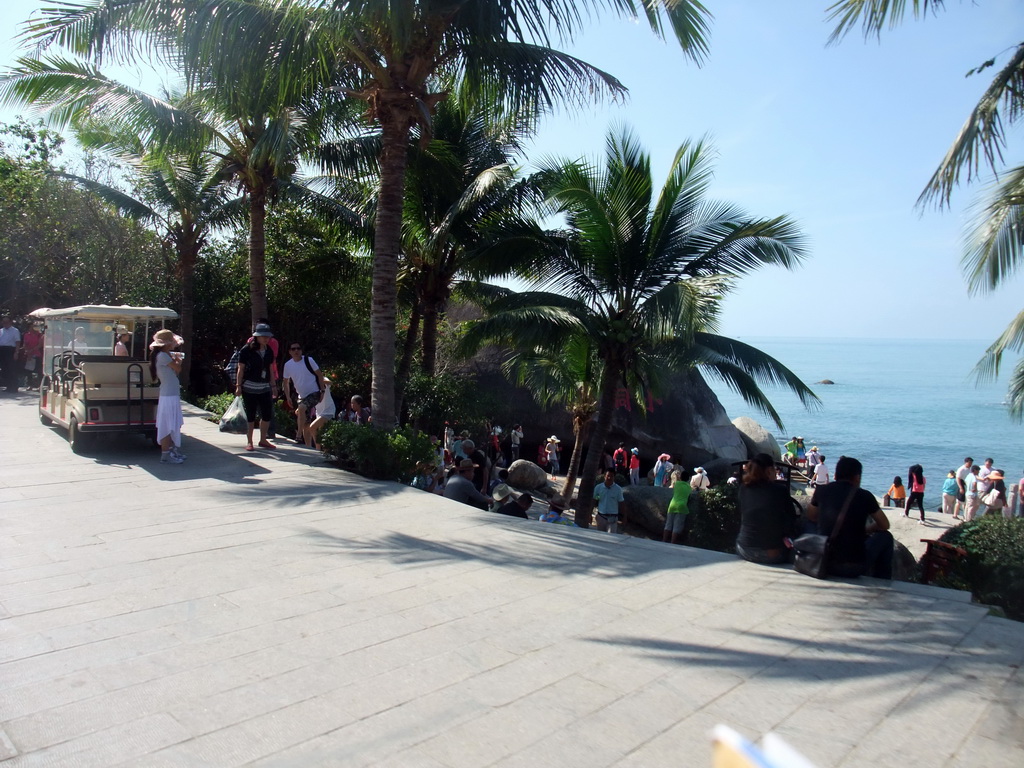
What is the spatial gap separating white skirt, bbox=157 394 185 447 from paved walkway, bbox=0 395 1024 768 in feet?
7.18

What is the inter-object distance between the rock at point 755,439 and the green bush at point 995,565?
64.5ft

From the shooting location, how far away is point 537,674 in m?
4.29

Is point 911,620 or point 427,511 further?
point 427,511

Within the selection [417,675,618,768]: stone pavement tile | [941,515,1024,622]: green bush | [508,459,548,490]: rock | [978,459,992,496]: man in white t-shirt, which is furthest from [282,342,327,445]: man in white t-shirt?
[978,459,992,496]: man in white t-shirt

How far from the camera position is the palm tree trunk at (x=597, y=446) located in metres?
12.6

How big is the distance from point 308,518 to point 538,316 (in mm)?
5900

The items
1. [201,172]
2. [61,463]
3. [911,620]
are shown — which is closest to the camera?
[911,620]

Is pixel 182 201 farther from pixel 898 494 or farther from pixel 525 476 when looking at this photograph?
pixel 898 494

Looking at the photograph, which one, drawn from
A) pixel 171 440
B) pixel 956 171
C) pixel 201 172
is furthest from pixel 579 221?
pixel 201 172

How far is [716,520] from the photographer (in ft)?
41.4

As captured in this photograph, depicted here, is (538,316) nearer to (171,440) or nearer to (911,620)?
(171,440)

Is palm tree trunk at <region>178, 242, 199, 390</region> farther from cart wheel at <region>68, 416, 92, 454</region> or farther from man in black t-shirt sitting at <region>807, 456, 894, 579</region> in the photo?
man in black t-shirt sitting at <region>807, 456, 894, 579</region>

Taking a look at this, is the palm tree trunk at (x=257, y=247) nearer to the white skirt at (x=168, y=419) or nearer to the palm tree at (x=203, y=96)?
the palm tree at (x=203, y=96)

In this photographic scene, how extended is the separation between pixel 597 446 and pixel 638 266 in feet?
9.61
